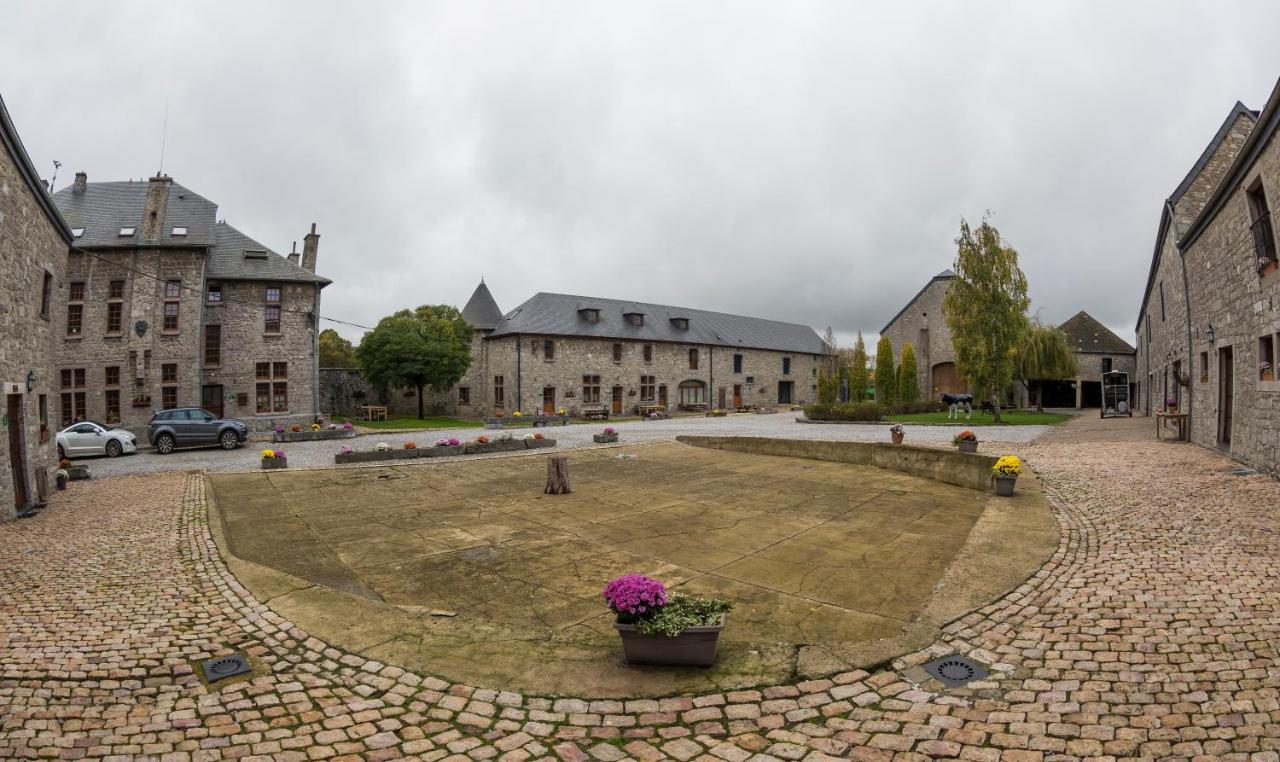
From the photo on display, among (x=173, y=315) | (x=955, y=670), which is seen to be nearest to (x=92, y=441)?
(x=173, y=315)

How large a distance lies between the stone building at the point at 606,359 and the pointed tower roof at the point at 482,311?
7cm

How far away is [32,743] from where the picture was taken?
315 centimetres

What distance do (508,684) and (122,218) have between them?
3187 centimetres

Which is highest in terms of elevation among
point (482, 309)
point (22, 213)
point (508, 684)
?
point (482, 309)

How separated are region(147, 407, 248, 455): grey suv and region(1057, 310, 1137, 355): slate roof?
151ft

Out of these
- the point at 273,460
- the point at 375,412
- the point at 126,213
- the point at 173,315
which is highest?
the point at 126,213

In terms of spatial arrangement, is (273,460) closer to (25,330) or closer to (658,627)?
(25,330)

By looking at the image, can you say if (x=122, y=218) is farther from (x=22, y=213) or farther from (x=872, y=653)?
(x=872, y=653)

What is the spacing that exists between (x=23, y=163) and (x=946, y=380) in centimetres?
4177

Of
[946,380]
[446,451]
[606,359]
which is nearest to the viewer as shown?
[446,451]

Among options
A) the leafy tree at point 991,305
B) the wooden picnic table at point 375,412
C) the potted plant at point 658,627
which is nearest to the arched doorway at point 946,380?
the leafy tree at point 991,305

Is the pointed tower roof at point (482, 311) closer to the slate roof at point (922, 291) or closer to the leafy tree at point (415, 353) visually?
the leafy tree at point (415, 353)

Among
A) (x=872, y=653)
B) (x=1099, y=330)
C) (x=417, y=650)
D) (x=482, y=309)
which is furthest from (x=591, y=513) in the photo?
(x=1099, y=330)

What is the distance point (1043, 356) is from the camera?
32.8 meters
